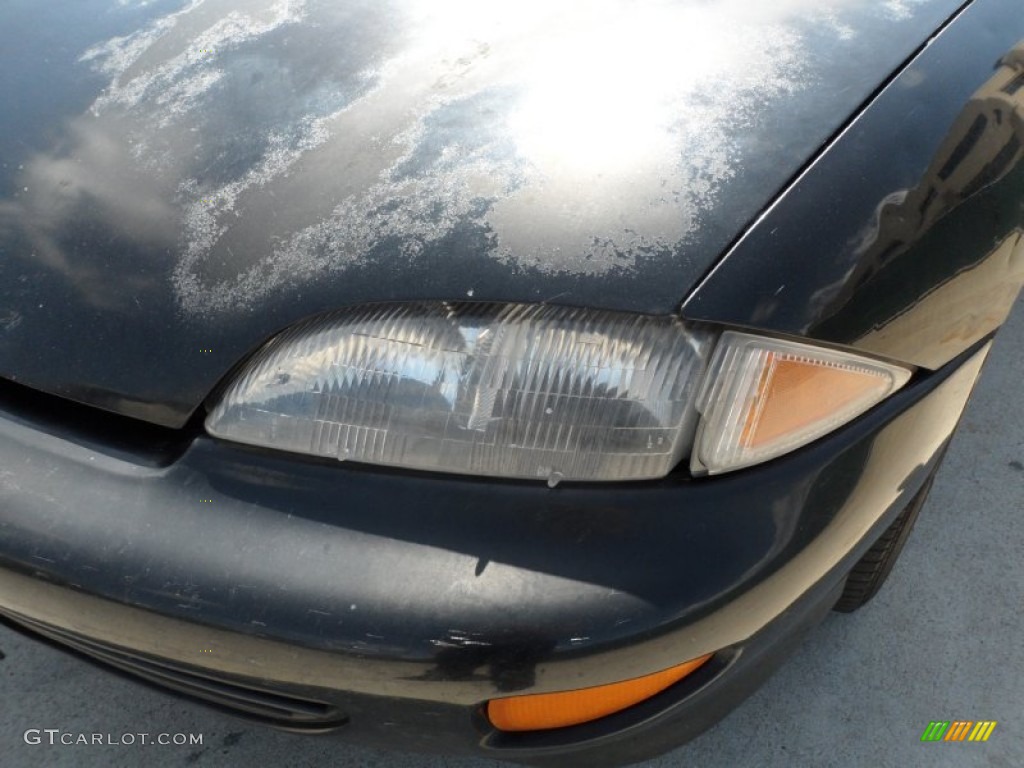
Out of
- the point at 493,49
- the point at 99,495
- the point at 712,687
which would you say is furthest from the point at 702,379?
the point at 99,495

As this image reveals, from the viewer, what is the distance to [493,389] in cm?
107

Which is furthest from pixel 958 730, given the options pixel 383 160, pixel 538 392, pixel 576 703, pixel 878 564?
pixel 383 160

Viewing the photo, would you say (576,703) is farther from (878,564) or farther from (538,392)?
(878,564)

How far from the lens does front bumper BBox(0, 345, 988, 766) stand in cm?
100

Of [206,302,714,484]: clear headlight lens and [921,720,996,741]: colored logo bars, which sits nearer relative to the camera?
[206,302,714,484]: clear headlight lens

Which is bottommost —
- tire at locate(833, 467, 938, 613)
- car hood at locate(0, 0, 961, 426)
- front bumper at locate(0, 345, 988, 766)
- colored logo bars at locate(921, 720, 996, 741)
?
colored logo bars at locate(921, 720, 996, 741)

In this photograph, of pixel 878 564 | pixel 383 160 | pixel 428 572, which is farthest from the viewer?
pixel 878 564

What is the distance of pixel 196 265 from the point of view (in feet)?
3.77

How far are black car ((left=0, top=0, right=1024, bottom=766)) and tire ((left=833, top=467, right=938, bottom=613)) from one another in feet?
1.07

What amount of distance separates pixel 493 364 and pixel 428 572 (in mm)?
248

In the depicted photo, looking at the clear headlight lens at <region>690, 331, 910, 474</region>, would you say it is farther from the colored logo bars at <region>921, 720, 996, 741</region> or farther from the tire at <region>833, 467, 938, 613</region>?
the colored logo bars at <region>921, 720, 996, 741</region>

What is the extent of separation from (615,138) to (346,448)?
0.51 meters

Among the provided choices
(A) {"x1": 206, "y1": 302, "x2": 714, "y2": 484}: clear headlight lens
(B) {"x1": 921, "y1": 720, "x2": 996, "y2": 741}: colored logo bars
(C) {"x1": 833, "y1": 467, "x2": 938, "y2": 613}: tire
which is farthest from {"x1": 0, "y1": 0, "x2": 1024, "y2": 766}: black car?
(B) {"x1": 921, "y1": 720, "x2": 996, "y2": 741}: colored logo bars

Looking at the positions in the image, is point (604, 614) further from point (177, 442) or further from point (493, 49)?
point (493, 49)
